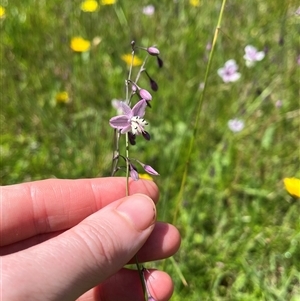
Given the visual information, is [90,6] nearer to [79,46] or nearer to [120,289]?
[79,46]

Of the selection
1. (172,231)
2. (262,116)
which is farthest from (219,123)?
(172,231)

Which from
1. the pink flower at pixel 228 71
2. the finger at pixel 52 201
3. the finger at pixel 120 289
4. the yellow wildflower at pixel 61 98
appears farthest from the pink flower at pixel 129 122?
the yellow wildflower at pixel 61 98

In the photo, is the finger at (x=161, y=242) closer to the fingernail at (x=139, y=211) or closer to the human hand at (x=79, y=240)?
the human hand at (x=79, y=240)

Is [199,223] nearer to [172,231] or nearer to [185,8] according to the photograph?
[172,231]

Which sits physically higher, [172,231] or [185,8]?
[185,8]

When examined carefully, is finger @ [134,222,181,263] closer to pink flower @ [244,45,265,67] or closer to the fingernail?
the fingernail

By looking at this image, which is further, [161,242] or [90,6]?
[90,6]

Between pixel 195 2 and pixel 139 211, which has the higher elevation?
pixel 195 2

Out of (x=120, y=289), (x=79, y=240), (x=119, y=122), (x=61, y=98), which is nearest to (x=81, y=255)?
(x=79, y=240)
